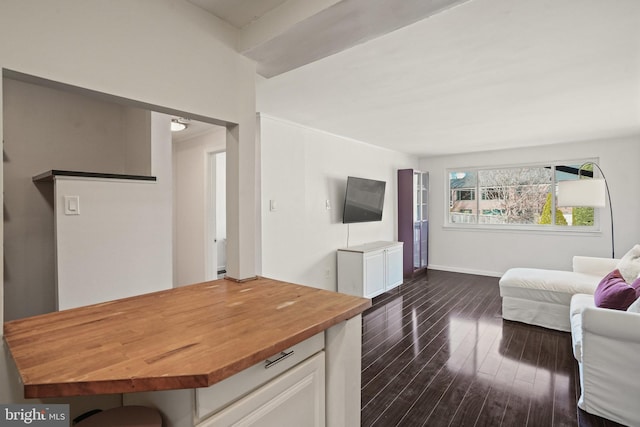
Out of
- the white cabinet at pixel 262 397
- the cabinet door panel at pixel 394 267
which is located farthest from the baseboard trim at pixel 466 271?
the white cabinet at pixel 262 397

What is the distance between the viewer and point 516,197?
222 inches

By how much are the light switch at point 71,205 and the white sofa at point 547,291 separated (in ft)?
13.1

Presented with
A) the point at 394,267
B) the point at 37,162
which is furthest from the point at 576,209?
the point at 37,162

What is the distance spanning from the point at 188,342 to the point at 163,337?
0.10 meters

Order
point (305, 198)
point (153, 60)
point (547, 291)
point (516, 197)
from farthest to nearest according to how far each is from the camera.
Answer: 1. point (516, 197)
2. point (305, 198)
3. point (547, 291)
4. point (153, 60)

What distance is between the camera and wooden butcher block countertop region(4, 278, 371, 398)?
755mm

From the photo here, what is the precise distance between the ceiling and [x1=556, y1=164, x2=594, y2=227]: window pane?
0.88 m

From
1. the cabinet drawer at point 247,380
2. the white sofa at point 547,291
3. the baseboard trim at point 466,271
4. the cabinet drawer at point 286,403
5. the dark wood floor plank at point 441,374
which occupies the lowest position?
the dark wood floor plank at point 441,374

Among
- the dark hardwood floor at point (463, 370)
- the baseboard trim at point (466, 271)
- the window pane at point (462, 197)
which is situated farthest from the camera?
the window pane at point (462, 197)

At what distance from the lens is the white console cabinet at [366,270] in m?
4.12

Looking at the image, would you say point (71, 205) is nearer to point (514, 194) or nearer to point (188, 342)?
point (188, 342)

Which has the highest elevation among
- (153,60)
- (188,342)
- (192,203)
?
(153,60)

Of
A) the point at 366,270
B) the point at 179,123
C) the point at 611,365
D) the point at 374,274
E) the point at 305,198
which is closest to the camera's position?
the point at 611,365

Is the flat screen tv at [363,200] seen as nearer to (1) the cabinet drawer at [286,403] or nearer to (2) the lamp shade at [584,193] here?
(2) the lamp shade at [584,193]
